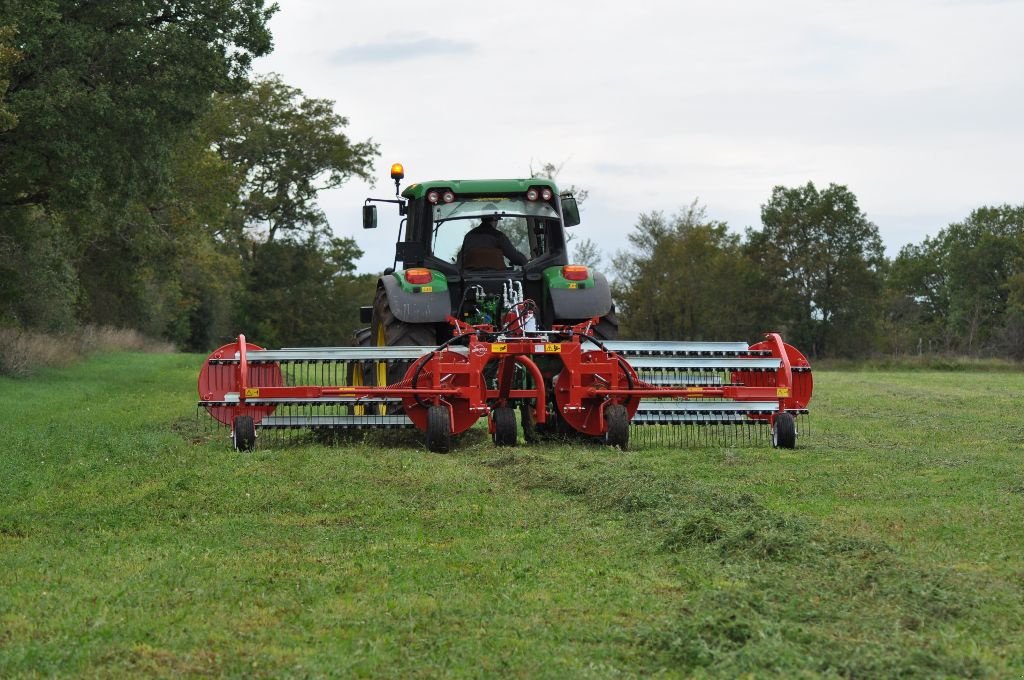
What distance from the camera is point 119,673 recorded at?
170 inches

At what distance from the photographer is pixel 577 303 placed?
39.5 ft

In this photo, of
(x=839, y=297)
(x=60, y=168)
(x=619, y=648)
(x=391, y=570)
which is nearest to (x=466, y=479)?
(x=391, y=570)

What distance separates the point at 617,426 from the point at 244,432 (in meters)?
3.00

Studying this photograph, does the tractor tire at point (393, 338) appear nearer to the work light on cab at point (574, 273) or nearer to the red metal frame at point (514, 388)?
the red metal frame at point (514, 388)

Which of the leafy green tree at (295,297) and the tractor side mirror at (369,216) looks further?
the leafy green tree at (295,297)

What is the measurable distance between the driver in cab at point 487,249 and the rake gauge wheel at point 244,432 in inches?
112

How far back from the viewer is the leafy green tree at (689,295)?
196 ft

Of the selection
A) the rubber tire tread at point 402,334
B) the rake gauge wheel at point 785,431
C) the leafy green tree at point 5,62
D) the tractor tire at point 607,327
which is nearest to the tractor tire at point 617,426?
the rake gauge wheel at point 785,431

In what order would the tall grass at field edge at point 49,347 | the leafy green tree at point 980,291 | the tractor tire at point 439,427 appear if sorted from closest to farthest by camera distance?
the tractor tire at point 439,427 → the tall grass at field edge at point 49,347 → the leafy green tree at point 980,291

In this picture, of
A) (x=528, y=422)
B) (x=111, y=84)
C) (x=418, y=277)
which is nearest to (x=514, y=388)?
(x=528, y=422)

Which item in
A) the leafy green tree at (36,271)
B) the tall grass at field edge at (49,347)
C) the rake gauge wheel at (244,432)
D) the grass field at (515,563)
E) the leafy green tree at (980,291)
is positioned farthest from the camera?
the leafy green tree at (980,291)

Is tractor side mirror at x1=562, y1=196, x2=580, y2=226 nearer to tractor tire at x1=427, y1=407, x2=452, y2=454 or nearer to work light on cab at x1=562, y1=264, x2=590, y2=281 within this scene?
work light on cab at x1=562, y1=264, x2=590, y2=281

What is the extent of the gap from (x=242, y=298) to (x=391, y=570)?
5141 cm

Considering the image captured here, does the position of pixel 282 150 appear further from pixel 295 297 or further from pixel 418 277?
pixel 418 277
